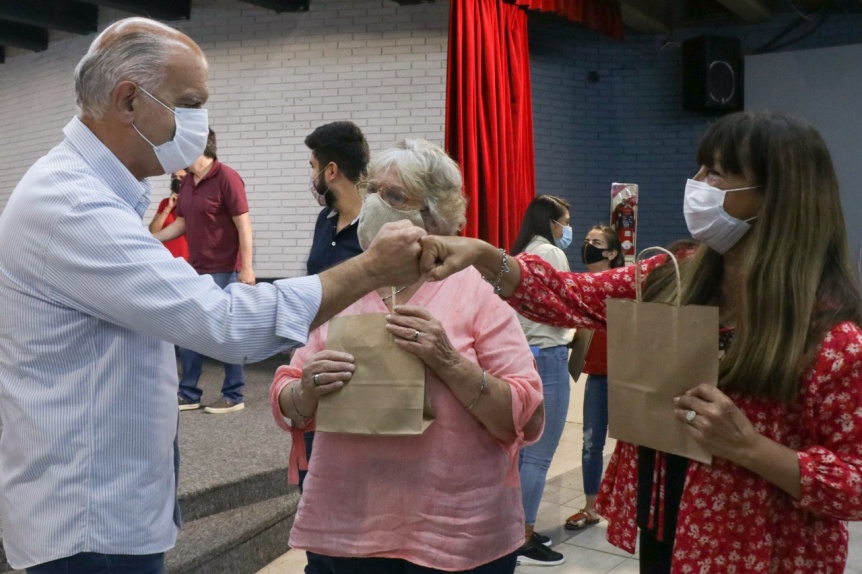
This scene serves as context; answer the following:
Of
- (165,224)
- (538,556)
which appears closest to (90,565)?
(538,556)

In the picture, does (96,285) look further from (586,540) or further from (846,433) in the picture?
(586,540)

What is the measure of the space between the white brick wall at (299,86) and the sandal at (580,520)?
3.62 meters

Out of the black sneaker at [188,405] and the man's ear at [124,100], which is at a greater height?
the man's ear at [124,100]

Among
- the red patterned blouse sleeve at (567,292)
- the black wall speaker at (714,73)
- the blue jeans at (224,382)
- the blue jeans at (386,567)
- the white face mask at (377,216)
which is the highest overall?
the black wall speaker at (714,73)

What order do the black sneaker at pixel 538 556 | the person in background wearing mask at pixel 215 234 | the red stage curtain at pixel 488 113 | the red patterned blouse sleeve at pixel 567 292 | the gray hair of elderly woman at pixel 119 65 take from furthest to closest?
1. the red stage curtain at pixel 488 113
2. the person in background wearing mask at pixel 215 234
3. the black sneaker at pixel 538 556
4. the red patterned blouse sleeve at pixel 567 292
5. the gray hair of elderly woman at pixel 119 65

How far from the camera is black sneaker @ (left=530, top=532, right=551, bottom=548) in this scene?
421 centimetres

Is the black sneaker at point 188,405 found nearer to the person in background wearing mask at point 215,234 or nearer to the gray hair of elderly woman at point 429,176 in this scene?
the person in background wearing mask at point 215,234

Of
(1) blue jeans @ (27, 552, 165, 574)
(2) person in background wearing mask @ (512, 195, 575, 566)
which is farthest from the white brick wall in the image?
(1) blue jeans @ (27, 552, 165, 574)

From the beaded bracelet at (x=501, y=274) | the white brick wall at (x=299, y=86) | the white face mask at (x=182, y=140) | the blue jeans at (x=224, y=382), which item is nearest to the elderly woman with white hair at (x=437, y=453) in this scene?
the beaded bracelet at (x=501, y=274)

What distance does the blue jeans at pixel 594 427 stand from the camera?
447cm

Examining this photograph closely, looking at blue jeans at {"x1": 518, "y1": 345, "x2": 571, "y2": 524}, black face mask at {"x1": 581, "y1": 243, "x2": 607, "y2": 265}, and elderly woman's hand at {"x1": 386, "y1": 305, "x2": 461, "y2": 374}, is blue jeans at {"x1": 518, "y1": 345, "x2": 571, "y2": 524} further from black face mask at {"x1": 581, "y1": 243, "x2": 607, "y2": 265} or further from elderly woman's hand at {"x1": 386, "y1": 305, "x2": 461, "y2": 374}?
elderly woman's hand at {"x1": 386, "y1": 305, "x2": 461, "y2": 374}

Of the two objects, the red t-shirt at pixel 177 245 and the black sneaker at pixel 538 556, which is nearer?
the black sneaker at pixel 538 556

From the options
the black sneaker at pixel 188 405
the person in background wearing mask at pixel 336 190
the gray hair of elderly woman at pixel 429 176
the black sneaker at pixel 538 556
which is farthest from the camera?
the black sneaker at pixel 188 405

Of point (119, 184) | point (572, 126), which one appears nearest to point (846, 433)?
point (119, 184)
